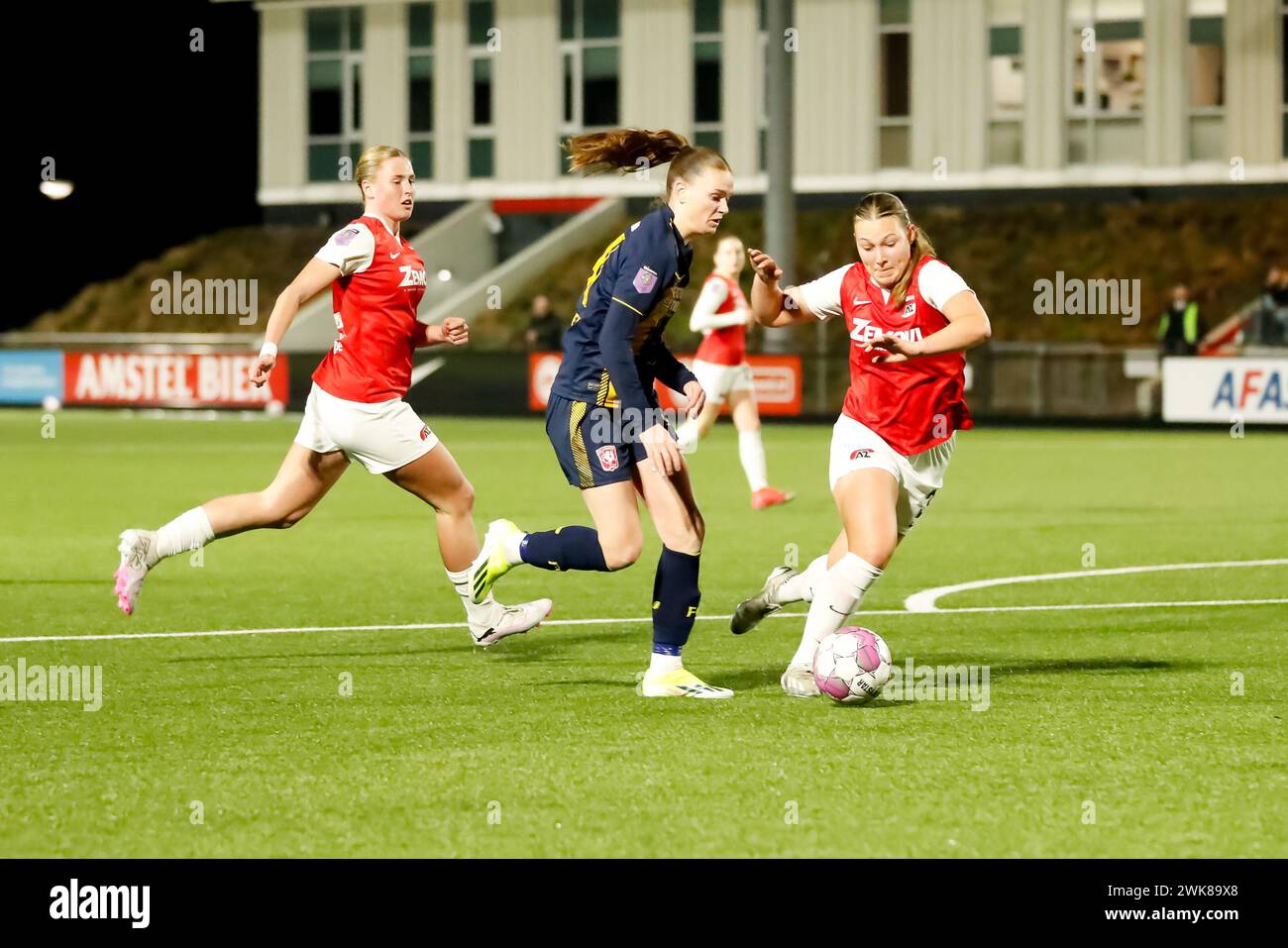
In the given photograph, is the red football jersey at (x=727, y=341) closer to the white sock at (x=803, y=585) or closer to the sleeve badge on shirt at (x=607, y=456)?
the white sock at (x=803, y=585)

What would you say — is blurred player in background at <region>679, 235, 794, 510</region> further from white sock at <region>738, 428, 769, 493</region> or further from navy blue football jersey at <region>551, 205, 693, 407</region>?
navy blue football jersey at <region>551, 205, 693, 407</region>

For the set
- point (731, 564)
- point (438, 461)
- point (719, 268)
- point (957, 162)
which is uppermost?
point (957, 162)

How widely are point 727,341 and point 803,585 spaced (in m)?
8.90

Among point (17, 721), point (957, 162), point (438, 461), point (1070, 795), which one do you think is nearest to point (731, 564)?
point (438, 461)

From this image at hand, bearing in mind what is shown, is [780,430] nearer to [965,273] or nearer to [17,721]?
[965,273]

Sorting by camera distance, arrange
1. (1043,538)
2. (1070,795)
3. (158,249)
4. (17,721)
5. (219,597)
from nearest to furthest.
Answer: (1070,795), (17,721), (219,597), (1043,538), (158,249)

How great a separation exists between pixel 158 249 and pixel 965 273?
62.7ft

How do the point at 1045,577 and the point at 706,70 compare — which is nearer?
the point at 1045,577

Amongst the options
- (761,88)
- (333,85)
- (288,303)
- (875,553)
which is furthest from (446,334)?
(333,85)

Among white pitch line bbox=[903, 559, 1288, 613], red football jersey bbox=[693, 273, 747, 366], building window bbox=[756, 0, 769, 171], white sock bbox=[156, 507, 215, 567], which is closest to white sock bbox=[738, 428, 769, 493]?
red football jersey bbox=[693, 273, 747, 366]

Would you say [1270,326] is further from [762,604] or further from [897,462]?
[897,462]

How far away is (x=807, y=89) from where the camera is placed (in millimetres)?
44312

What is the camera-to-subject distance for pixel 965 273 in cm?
4088
